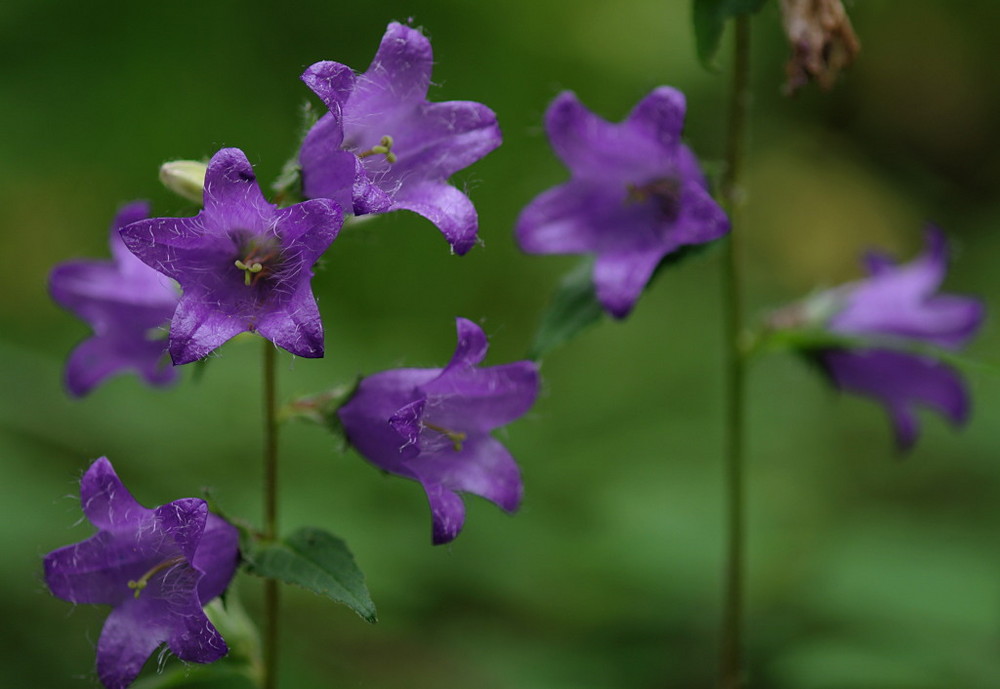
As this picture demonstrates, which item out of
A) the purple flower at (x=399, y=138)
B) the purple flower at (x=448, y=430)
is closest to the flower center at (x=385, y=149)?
the purple flower at (x=399, y=138)

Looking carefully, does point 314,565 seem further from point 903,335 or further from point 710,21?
point 903,335

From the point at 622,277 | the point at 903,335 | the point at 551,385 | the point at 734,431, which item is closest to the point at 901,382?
the point at 903,335

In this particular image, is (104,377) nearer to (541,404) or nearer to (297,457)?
(297,457)

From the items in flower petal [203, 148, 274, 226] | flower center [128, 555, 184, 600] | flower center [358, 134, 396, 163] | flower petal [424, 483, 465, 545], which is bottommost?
flower center [128, 555, 184, 600]

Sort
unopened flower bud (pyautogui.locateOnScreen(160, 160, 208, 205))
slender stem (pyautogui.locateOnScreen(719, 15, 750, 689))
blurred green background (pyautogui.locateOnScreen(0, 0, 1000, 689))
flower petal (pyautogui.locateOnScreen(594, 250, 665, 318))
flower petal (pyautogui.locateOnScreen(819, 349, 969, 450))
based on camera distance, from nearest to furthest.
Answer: unopened flower bud (pyautogui.locateOnScreen(160, 160, 208, 205)) < flower petal (pyautogui.locateOnScreen(594, 250, 665, 318)) < slender stem (pyautogui.locateOnScreen(719, 15, 750, 689)) < flower petal (pyautogui.locateOnScreen(819, 349, 969, 450)) < blurred green background (pyautogui.locateOnScreen(0, 0, 1000, 689))

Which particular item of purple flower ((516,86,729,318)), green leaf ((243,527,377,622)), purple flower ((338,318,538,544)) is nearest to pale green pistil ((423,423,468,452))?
purple flower ((338,318,538,544))

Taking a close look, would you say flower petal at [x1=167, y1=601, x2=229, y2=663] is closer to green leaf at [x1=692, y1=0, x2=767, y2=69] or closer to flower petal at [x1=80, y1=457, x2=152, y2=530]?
flower petal at [x1=80, y1=457, x2=152, y2=530]

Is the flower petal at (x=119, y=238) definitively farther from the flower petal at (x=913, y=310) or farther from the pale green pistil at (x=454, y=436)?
the flower petal at (x=913, y=310)
